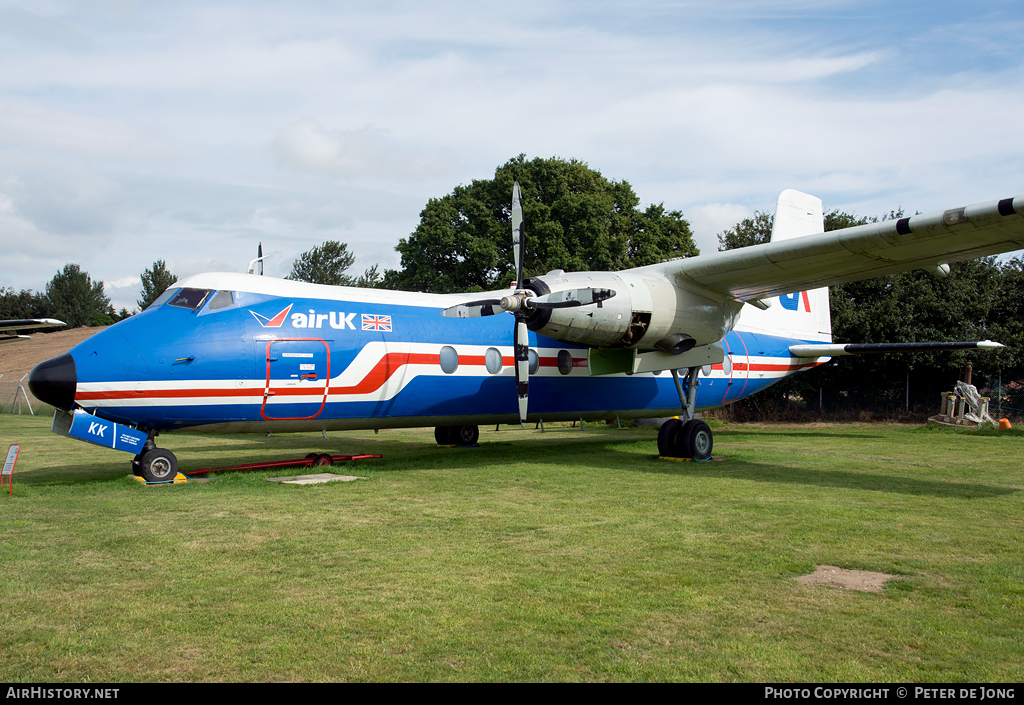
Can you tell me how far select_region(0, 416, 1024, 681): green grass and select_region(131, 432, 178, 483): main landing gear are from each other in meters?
0.45

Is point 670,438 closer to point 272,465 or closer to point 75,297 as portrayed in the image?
point 272,465

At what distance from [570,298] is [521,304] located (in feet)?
2.74

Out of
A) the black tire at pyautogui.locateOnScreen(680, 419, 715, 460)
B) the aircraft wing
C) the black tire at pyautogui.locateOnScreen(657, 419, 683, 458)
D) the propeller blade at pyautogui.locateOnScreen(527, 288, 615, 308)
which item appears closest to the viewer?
the aircraft wing

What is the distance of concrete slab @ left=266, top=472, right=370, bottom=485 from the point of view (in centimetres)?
1141

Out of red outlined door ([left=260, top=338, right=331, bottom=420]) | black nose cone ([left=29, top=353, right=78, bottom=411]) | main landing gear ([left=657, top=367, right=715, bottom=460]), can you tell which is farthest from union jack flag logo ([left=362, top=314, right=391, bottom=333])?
main landing gear ([left=657, top=367, right=715, bottom=460])

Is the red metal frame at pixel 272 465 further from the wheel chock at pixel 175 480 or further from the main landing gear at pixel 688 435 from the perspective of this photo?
the main landing gear at pixel 688 435

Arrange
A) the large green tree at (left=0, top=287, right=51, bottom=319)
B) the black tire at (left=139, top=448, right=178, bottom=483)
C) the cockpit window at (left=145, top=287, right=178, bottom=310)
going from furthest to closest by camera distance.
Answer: the large green tree at (left=0, top=287, right=51, bottom=319)
the cockpit window at (left=145, top=287, right=178, bottom=310)
the black tire at (left=139, top=448, right=178, bottom=483)

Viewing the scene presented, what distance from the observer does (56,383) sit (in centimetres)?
1025

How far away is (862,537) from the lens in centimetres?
755

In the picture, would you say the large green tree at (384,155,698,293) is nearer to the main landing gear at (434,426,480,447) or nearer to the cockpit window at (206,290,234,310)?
the main landing gear at (434,426,480,447)

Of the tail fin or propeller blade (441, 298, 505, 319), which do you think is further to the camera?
the tail fin

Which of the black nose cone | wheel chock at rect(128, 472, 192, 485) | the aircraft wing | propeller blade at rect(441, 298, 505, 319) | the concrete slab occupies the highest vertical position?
the aircraft wing
